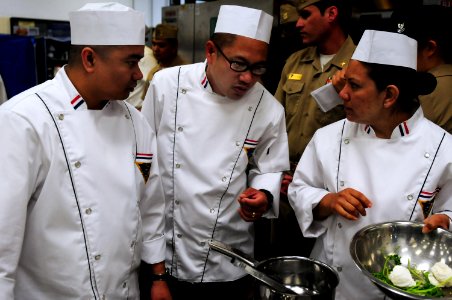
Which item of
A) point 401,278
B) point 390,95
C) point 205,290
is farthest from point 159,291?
point 390,95

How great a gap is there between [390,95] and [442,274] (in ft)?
1.90

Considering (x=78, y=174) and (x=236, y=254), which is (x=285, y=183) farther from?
(x=78, y=174)

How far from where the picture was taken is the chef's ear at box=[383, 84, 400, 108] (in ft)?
4.52

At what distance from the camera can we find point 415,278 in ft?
3.81

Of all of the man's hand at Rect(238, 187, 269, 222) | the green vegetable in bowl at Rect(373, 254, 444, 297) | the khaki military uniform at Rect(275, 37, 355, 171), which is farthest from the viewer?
the khaki military uniform at Rect(275, 37, 355, 171)

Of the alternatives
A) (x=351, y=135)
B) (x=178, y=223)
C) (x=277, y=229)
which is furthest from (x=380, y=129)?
(x=277, y=229)

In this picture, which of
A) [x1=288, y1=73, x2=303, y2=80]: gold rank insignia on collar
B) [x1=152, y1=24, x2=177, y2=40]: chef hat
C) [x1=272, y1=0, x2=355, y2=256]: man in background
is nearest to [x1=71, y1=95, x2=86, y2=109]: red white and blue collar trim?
[x1=272, y1=0, x2=355, y2=256]: man in background

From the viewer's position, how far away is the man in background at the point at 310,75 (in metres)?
2.19

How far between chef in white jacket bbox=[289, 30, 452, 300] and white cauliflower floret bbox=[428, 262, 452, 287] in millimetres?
245

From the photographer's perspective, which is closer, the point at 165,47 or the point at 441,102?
the point at 441,102

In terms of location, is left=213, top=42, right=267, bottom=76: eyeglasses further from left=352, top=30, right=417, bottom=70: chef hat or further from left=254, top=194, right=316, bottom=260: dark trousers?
left=254, top=194, right=316, bottom=260: dark trousers

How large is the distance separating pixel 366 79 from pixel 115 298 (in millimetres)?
1057

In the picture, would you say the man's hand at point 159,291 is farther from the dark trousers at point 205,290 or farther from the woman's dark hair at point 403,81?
the woman's dark hair at point 403,81

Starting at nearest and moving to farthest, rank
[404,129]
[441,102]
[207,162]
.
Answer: [404,129] < [207,162] < [441,102]
